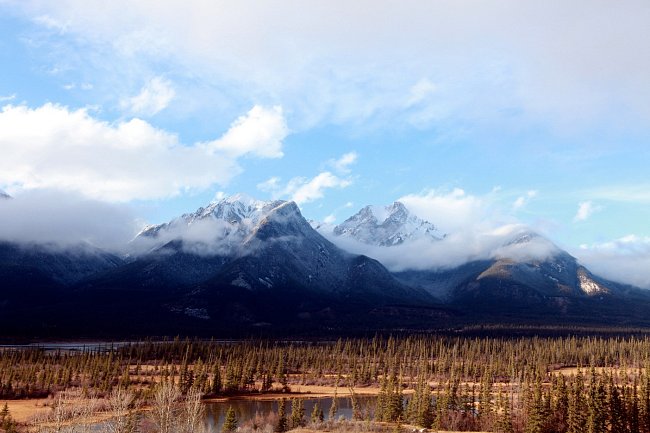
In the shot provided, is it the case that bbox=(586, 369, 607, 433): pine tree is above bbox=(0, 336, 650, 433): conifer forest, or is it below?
above

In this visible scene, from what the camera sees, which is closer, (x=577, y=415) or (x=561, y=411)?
(x=577, y=415)

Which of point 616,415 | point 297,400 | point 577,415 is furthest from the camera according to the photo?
point 297,400

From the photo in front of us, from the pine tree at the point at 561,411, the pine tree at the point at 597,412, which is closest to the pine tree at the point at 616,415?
the pine tree at the point at 597,412

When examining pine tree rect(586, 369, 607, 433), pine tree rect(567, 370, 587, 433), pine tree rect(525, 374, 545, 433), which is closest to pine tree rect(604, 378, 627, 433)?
pine tree rect(586, 369, 607, 433)

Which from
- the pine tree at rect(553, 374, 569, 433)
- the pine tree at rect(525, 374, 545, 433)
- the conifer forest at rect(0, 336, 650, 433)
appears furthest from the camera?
the pine tree at rect(553, 374, 569, 433)

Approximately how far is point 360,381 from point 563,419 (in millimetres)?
87189

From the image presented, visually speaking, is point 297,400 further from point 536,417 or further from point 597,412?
point 597,412

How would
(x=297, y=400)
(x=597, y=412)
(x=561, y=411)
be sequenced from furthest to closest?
(x=297, y=400) < (x=561, y=411) < (x=597, y=412)

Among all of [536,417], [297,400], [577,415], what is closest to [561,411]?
[577,415]

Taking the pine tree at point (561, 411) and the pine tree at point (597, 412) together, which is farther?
the pine tree at point (561, 411)

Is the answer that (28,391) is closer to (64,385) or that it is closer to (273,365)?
(64,385)

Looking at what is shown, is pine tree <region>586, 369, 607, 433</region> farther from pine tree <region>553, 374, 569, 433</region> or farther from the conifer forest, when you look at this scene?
pine tree <region>553, 374, 569, 433</region>

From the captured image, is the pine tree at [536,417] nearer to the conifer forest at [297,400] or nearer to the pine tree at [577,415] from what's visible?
the conifer forest at [297,400]

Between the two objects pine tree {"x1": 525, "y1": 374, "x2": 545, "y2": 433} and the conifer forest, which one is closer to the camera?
the conifer forest
